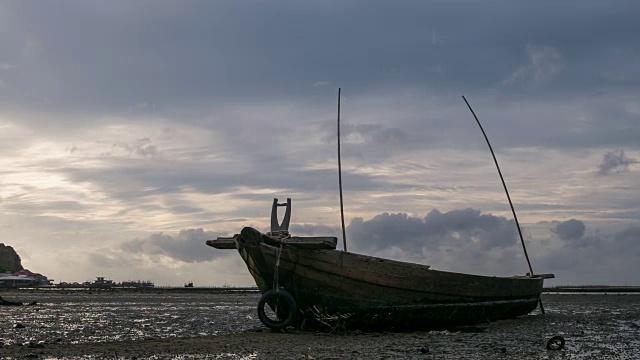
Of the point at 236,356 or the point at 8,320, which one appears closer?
the point at 236,356

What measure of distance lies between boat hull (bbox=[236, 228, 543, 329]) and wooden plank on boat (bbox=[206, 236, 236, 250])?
0.69 metres

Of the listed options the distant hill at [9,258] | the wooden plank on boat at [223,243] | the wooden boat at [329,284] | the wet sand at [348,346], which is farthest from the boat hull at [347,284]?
the distant hill at [9,258]

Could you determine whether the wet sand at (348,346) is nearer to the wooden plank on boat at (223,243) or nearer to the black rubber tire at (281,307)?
the black rubber tire at (281,307)

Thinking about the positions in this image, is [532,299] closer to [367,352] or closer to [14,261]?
[367,352]

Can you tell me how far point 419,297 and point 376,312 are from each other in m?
1.37

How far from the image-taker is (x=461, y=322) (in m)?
19.0

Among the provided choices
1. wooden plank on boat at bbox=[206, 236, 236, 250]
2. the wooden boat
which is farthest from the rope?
wooden plank on boat at bbox=[206, 236, 236, 250]

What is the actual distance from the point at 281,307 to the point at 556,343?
632 cm

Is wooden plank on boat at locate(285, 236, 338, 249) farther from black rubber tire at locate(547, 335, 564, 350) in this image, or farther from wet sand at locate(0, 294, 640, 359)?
black rubber tire at locate(547, 335, 564, 350)

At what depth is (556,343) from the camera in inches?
558

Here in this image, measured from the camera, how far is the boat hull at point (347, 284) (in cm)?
1633

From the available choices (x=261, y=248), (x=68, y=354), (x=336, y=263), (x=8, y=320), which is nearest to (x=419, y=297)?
(x=336, y=263)

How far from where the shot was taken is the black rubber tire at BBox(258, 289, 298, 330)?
15.8 m

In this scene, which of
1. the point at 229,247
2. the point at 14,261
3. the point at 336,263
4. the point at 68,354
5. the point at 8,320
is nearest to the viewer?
the point at 68,354
